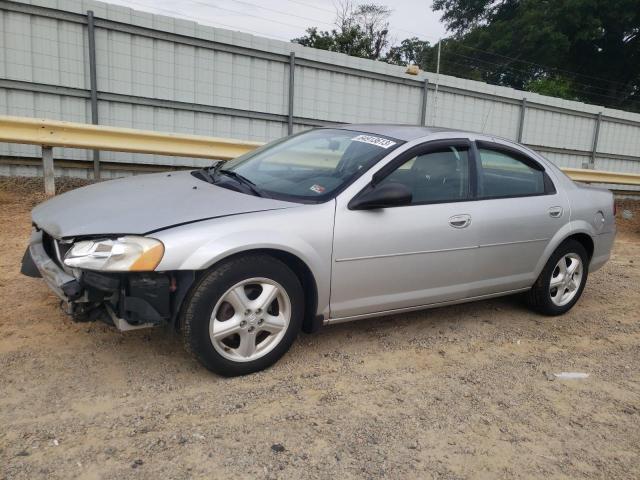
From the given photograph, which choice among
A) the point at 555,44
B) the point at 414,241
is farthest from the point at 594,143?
the point at 555,44

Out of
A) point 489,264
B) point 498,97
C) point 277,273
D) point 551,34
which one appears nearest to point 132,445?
point 277,273

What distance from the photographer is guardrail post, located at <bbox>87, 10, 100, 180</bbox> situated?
8195mm

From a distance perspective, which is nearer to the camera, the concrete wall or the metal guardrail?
the metal guardrail

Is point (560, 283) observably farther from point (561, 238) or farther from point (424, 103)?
point (424, 103)

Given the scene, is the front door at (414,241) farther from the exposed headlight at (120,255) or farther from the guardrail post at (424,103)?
the guardrail post at (424,103)

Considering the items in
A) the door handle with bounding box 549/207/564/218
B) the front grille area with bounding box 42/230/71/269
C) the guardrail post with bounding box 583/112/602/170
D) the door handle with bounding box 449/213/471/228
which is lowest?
the front grille area with bounding box 42/230/71/269

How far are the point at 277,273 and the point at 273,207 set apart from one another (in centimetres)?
42

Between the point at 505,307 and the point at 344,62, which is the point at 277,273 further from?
the point at 344,62

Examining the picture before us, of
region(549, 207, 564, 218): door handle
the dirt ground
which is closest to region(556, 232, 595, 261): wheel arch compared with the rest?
region(549, 207, 564, 218): door handle

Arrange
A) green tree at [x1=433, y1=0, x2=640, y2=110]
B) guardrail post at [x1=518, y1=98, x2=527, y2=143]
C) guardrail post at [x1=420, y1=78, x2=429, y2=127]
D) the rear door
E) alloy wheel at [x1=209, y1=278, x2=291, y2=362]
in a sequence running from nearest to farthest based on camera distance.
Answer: alloy wheel at [x1=209, y1=278, x2=291, y2=362], the rear door, guardrail post at [x1=420, y1=78, x2=429, y2=127], guardrail post at [x1=518, y1=98, x2=527, y2=143], green tree at [x1=433, y1=0, x2=640, y2=110]

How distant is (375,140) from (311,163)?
1.63 ft

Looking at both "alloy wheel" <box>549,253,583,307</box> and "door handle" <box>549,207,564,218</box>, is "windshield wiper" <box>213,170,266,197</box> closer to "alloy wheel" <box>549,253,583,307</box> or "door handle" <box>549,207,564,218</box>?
"door handle" <box>549,207,564,218</box>

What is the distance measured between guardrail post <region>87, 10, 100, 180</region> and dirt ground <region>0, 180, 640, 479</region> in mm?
4307

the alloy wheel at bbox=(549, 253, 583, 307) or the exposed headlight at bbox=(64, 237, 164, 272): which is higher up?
the exposed headlight at bbox=(64, 237, 164, 272)
